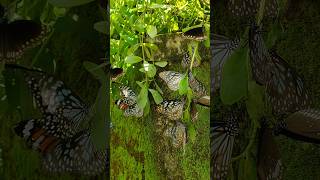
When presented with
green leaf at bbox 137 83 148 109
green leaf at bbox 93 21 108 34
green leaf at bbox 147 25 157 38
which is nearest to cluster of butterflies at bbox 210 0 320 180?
green leaf at bbox 93 21 108 34

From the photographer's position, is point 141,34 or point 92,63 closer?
point 92,63

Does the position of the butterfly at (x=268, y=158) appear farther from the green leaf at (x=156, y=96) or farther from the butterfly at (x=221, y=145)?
the green leaf at (x=156, y=96)

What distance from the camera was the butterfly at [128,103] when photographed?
2018 millimetres

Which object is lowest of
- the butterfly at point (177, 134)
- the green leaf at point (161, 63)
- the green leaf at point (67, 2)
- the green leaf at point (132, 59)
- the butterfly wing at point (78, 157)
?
the butterfly at point (177, 134)

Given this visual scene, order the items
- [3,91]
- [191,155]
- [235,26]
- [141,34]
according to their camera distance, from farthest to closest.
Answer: [191,155] → [141,34] → [235,26] → [3,91]

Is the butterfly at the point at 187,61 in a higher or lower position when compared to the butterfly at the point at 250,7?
lower

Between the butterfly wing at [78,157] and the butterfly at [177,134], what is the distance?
1.36 metres

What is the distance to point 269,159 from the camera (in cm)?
98

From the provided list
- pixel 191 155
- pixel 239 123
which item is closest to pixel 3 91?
pixel 239 123

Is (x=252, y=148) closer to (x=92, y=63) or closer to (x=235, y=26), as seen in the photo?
(x=235, y=26)

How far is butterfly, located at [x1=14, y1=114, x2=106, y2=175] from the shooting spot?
0.69 metres

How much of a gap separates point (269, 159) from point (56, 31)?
18.5 inches

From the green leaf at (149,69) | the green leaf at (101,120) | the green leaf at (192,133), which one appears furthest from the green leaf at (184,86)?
the green leaf at (101,120)

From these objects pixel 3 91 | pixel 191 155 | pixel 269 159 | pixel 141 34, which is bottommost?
pixel 191 155
